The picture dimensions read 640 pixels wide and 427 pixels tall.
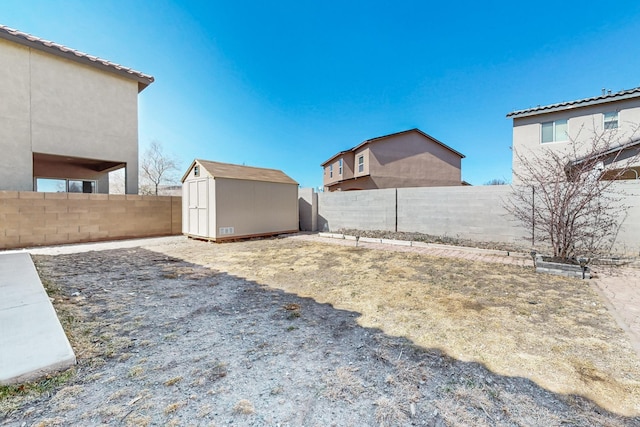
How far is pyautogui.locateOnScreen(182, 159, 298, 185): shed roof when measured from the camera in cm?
862

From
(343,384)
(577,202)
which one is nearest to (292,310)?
(343,384)

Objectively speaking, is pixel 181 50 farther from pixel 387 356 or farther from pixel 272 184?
pixel 387 356

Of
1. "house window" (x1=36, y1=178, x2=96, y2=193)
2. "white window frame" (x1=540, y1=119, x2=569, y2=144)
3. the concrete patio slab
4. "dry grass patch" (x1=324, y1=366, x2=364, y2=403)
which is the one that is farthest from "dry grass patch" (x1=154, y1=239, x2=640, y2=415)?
"house window" (x1=36, y1=178, x2=96, y2=193)

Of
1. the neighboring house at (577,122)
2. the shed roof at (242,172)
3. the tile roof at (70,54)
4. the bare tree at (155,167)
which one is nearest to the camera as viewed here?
the tile roof at (70,54)

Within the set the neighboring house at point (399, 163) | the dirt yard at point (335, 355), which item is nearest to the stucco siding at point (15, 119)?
the dirt yard at point (335, 355)

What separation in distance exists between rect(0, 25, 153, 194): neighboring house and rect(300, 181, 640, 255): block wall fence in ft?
27.4

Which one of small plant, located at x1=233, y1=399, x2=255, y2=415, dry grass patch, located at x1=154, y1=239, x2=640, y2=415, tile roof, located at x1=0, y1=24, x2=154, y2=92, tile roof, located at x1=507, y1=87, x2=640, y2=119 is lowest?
A: dry grass patch, located at x1=154, y1=239, x2=640, y2=415

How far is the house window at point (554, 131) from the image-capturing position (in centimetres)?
1104

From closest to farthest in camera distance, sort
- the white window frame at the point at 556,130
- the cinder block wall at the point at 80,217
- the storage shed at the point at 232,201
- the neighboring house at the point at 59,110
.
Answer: the cinder block wall at the point at 80,217 < the neighboring house at the point at 59,110 < the storage shed at the point at 232,201 < the white window frame at the point at 556,130

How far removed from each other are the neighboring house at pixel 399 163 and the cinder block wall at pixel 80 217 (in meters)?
11.5

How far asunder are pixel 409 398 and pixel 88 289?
4.48 meters

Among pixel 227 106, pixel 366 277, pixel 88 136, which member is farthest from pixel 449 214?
pixel 88 136

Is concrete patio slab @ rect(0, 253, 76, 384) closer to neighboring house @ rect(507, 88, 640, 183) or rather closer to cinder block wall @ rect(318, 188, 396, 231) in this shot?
cinder block wall @ rect(318, 188, 396, 231)

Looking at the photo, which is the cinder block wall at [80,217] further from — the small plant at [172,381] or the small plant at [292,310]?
the small plant at [172,381]
